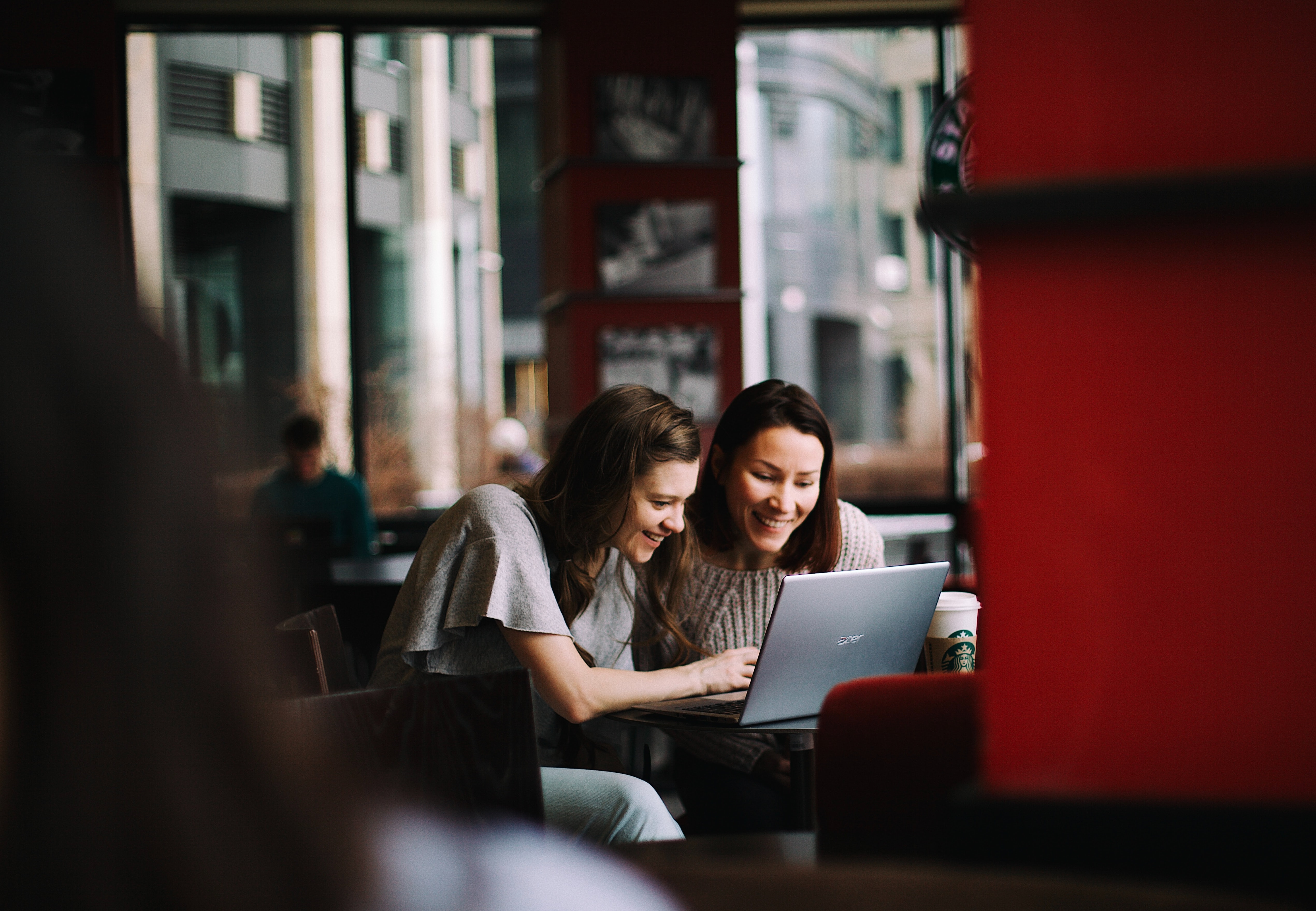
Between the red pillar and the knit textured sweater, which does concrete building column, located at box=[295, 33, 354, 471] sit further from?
the knit textured sweater

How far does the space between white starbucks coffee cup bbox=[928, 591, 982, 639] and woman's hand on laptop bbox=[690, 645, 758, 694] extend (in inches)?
13.8

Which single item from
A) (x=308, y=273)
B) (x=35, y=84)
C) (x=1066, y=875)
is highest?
(x=35, y=84)

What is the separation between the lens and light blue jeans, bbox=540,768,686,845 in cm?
183

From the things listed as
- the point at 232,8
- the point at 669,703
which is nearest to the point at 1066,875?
the point at 669,703

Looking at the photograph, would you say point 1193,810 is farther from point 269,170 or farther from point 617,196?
point 269,170

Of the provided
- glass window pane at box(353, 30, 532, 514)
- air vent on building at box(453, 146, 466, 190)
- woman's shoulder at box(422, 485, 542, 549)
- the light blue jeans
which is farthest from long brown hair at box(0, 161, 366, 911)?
air vent on building at box(453, 146, 466, 190)

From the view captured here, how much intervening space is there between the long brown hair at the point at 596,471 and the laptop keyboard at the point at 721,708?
1.04 feet

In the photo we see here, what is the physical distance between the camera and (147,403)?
58cm

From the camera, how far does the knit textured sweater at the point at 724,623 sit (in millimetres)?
2506

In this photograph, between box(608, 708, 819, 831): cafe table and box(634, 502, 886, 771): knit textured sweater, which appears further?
box(634, 502, 886, 771): knit textured sweater

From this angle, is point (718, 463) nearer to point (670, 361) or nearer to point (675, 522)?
point (675, 522)

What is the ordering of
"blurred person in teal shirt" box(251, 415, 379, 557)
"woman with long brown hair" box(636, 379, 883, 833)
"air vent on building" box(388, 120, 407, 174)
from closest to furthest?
"woman with long brown hair" box(636, 379, 883, 833) → "blurred person in teal shirt" box(251, 415, 379, 557) → "air vent on building" box(388, 120, 407, 174)

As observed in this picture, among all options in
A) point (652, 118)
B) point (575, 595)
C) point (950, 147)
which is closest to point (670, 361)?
point (652, 118)

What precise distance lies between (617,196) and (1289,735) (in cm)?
493
